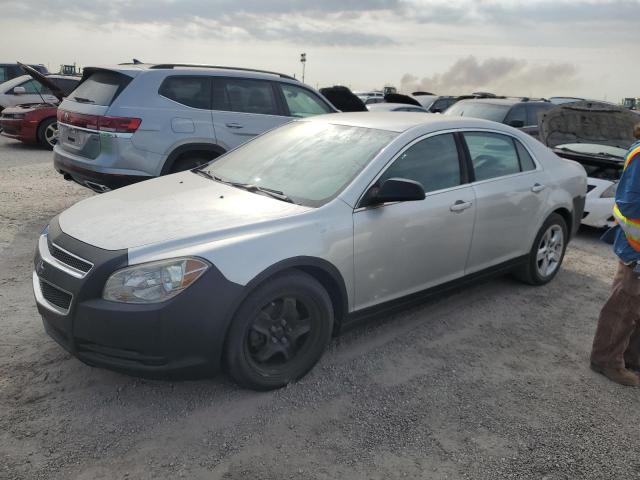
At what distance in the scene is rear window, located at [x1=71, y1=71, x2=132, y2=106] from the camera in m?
5.98

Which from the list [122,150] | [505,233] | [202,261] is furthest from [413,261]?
[122,150]

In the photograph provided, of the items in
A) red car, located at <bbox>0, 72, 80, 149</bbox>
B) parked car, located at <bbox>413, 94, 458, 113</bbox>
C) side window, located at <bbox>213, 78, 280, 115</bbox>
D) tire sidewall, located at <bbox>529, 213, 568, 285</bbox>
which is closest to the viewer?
tire sidewall, located at <bbox>529, 213, 568, 285</bbox>

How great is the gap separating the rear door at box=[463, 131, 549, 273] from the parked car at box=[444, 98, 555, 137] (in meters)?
6.08

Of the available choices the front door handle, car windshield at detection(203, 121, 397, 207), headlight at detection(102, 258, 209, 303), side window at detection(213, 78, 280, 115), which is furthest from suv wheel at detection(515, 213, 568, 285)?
side window at detection(213, 78, 280, 115)

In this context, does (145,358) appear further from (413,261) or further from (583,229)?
(583,229)

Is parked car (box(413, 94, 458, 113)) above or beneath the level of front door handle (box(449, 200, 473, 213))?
above

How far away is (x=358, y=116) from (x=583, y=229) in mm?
4401

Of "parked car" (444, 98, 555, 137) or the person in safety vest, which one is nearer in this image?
the person in safety vest

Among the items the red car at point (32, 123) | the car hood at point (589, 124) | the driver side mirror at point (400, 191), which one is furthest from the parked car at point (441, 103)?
the driver side mirror at point (400, 191)

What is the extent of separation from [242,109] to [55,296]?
4.22 meters

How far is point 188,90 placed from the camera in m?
6.37

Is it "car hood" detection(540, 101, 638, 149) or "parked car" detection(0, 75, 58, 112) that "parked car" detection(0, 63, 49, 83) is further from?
"car hood" detection(540, 101, 638, 149)

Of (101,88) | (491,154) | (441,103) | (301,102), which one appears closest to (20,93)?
(101,88)

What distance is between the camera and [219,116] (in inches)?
255
